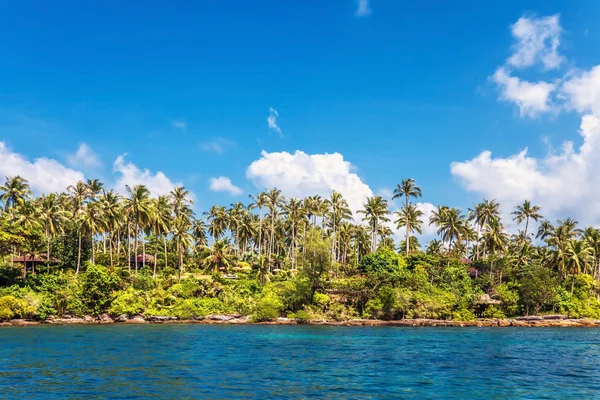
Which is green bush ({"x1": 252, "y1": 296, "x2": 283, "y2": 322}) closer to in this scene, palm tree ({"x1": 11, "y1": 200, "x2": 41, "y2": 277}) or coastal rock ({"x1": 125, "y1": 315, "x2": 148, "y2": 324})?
coastal rock ({"x1": 125, "y1": 315, "x2": 148, "y2": 324})

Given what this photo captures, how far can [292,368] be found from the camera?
88.7 feet

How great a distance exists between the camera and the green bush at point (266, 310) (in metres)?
67.8

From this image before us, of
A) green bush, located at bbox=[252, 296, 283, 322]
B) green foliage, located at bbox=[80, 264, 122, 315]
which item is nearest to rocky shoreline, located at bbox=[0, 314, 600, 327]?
green bush, located at bbox=[252, 296, 283, 322]

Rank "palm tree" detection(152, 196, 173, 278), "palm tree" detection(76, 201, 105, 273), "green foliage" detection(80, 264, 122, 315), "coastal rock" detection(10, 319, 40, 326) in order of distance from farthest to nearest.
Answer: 1. "palm tree" detection(152, 196, 173, 278)
2. "palm tree" detection(76, 201, 105, 273)
3. "green foliage" detection(80, 264, 122, 315)
4. "coastal rock" detection(10, 319, 40, 326)

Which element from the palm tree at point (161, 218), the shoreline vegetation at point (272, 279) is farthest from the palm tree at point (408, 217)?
the palm tree at point (161, 218)

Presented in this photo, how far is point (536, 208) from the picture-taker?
338ft

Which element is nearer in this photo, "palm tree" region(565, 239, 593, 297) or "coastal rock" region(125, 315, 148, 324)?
"coastal rock" region(125, 315, 148, 324)

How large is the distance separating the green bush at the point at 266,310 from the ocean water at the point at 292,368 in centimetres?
2332

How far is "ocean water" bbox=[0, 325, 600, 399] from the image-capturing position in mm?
20578

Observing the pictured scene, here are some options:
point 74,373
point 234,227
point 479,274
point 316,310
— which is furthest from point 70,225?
point 479,274

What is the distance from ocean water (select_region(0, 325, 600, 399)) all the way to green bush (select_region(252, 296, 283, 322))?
918 inches

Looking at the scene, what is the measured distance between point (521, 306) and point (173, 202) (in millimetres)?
73194

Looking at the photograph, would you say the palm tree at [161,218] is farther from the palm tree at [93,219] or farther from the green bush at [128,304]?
the green bush at [128,304]

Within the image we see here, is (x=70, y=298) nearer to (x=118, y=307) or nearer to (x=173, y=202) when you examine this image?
(x=118, y=307)
